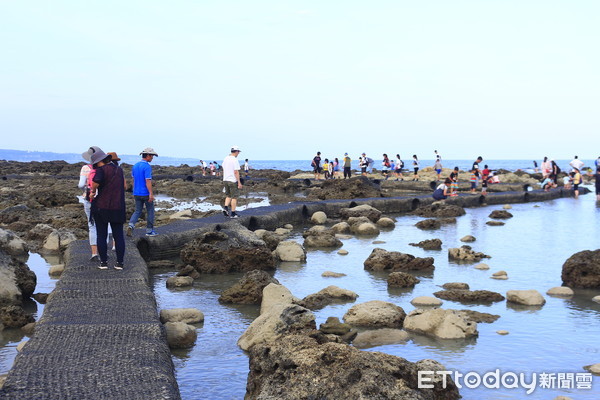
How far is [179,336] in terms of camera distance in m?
7.58

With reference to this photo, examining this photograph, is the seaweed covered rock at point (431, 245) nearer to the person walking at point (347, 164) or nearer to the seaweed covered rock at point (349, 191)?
the seaweed covered rock at point (349, 191)

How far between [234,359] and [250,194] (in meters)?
27.1

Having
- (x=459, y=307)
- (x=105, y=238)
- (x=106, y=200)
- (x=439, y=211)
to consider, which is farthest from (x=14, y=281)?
(x=439, y=211)

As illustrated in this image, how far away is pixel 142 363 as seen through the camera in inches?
217

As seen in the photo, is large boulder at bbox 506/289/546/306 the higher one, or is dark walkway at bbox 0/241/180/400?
dark walkway at bbox 0/241/180/400

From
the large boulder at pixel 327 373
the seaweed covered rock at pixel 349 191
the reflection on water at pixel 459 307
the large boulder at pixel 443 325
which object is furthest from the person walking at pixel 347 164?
the large boulder at pixel 327 373

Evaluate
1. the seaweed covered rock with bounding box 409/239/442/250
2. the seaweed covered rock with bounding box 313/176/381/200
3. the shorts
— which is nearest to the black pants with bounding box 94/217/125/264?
the shorts

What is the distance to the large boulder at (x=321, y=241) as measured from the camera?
52.0ft

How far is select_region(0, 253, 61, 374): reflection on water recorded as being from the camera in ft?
23.4

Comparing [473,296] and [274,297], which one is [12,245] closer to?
[274,297]

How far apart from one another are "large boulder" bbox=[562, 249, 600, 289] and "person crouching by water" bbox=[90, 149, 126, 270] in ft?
25.4

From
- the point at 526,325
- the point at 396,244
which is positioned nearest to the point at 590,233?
the point at 396,244

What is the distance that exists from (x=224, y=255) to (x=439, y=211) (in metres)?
13.4

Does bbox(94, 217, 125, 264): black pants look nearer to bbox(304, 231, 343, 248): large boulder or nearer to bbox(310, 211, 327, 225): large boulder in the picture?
bbox(304, 231, 343, 248): large boulder
